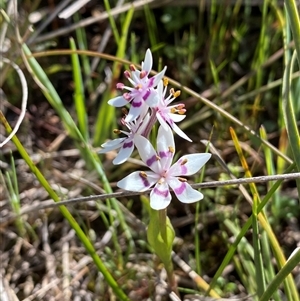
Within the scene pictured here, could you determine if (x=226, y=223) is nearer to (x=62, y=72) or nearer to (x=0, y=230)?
(x=0, y=230)

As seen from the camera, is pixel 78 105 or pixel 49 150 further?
pixel 49 150

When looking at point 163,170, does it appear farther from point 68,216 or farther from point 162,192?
point 68,216

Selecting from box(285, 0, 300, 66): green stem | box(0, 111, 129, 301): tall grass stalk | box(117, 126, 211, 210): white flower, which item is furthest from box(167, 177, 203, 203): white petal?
box(285, 0, 300, 66): green stem

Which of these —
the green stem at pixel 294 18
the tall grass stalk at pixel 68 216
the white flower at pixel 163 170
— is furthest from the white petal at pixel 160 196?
the green stem at pixel 294 18

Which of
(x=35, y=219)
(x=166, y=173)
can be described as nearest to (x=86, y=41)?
(x=35, y=219)

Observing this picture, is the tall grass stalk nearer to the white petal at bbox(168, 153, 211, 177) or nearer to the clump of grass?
the clump of grass

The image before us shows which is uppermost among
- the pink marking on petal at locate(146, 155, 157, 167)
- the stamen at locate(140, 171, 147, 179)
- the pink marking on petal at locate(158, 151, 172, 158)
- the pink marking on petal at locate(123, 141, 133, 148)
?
the pink marking on petal at locate(123, 141, 133, 148)

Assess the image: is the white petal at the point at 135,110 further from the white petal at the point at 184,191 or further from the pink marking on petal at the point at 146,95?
the white petal at the point at 184,191
